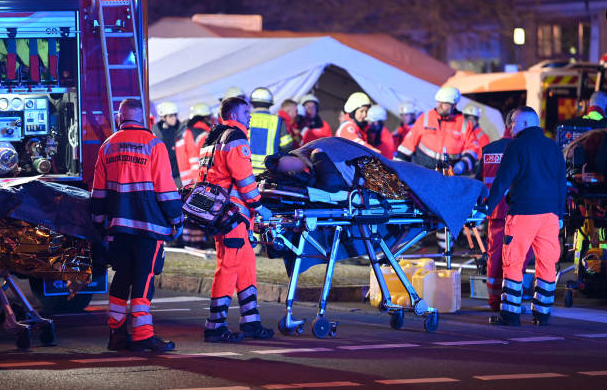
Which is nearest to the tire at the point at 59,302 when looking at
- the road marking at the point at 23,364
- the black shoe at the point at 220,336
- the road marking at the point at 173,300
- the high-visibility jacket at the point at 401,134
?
the road marking at the point at 173,300

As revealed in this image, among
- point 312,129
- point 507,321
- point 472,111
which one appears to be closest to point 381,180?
point 507,321

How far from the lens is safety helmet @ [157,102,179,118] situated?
18969 mm

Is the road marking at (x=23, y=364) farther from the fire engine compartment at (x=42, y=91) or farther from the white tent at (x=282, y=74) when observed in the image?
the white tent at (x=282, y=74)

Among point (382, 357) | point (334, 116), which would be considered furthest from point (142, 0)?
point (334, 116)

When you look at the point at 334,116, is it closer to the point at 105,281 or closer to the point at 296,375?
the point at 105,281

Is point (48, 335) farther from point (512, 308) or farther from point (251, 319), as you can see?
point (512, 308)

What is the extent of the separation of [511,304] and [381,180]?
170 cm

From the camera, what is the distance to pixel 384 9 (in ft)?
145

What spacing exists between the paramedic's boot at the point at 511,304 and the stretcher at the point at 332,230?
72 centimetres

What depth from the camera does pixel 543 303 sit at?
11.4 meters

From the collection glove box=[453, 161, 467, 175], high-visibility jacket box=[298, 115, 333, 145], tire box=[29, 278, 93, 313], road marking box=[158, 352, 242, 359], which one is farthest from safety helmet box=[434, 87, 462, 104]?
road marking box=[158, 352, 242, 359]

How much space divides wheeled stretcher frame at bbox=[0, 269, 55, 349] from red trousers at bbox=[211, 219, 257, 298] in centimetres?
135

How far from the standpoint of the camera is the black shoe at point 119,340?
31.9 ft

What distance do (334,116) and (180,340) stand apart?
13679 mm
